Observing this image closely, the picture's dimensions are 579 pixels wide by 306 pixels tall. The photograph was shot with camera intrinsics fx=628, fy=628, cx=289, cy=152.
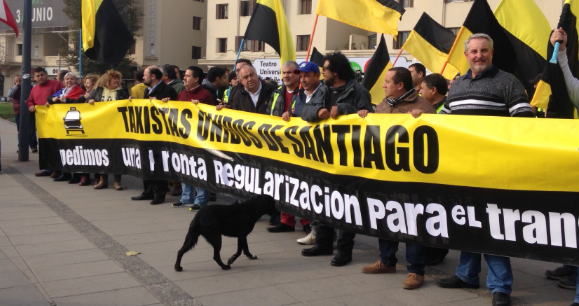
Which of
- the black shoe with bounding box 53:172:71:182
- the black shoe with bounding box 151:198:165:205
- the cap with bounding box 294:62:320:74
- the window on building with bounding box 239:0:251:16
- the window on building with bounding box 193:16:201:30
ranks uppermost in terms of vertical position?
the window on building with bounding box 239:0:251:16

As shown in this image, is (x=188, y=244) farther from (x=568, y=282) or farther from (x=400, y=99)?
(x=568, y=282)

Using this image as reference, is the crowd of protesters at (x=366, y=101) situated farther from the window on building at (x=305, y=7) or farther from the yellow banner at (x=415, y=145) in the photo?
the window on building at (x=305, y=7)

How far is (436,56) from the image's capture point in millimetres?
10562

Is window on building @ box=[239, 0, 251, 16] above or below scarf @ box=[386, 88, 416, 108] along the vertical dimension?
above

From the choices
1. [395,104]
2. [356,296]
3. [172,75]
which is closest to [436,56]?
[172,75]

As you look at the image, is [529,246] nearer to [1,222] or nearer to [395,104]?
[395,104]

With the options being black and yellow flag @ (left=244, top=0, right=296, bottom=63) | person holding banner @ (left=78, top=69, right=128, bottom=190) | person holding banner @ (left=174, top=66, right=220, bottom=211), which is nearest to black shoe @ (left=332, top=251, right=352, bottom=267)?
person holding banner @ (left=174, top=66, right=220, bottom=211)

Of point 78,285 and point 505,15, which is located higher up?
point 505,15

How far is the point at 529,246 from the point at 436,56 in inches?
263

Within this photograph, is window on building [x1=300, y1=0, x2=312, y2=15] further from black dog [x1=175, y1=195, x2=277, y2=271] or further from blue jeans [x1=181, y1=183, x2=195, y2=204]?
black dog [x1=175, y1=195, x2=277, y2=271]

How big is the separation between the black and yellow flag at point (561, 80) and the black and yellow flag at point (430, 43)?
521 cm

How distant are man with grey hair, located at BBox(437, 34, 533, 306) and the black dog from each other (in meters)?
1.88

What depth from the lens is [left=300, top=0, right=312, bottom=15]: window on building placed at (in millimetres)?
43031

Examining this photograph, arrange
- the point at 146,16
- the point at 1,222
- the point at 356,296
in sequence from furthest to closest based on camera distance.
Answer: the point at 146,16
the point at 1,222
the point at 356,296
